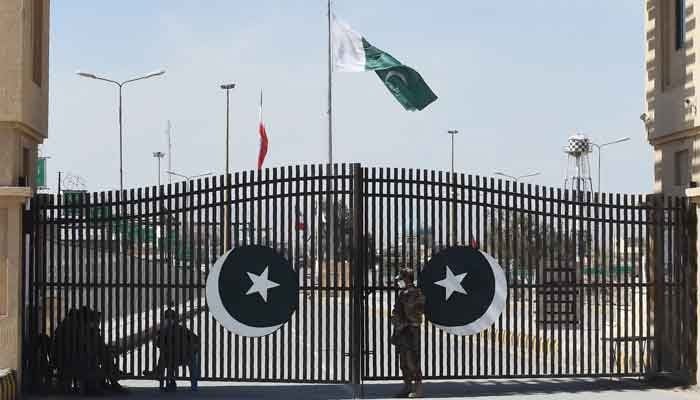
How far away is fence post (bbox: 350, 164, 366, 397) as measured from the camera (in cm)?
1348

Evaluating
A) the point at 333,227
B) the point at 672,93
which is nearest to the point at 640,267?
the point at 672,93

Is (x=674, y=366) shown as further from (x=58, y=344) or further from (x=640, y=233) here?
(x=58, y=344)

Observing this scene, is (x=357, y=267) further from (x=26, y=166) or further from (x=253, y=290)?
(x=26, y=166)

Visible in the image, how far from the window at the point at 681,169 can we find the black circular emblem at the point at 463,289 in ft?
10.7

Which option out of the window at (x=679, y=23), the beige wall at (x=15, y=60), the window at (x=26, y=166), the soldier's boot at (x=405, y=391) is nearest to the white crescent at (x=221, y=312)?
the soldier's boot at (x=405, y=391)

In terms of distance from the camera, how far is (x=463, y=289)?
1396 cm

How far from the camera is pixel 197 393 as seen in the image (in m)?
13.9

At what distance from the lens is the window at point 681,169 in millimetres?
14797

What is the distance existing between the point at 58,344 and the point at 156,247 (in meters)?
1.83

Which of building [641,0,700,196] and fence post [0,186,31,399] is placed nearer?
fence post [0,186,31,399]

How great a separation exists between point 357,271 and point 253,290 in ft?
4.76

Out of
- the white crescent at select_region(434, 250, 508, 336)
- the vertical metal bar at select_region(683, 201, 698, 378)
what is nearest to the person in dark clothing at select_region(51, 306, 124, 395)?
the white crescent at select_region(434, 250, 508, 336)

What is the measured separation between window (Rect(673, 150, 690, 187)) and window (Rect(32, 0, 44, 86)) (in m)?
9.34

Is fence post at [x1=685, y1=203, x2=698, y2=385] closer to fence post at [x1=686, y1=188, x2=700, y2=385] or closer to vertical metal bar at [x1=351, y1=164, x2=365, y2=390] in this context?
fence post at [x1=686, y1=188, x2=700, y2=385]
